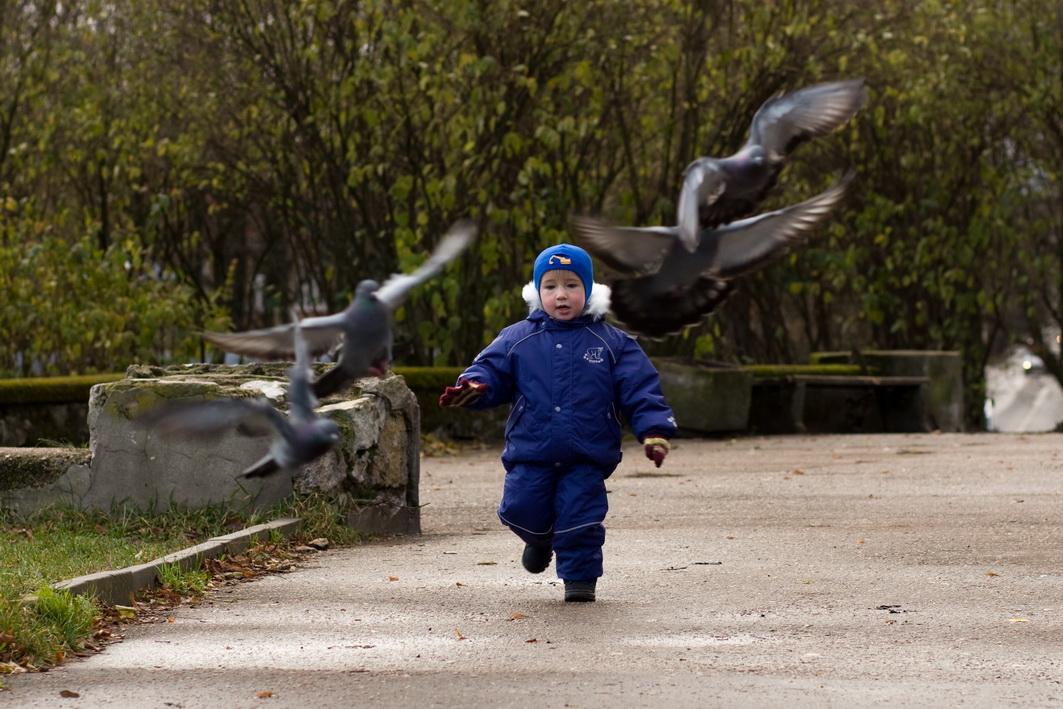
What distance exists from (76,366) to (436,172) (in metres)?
4.36

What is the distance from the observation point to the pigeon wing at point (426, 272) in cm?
385

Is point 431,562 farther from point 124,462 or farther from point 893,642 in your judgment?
point 893,642

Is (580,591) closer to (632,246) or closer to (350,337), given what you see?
(632,246)

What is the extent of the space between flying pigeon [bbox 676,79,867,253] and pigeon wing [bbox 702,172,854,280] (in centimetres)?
5

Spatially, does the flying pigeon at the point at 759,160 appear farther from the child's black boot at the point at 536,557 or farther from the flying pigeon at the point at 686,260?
the child's black boot at the point at 536,557

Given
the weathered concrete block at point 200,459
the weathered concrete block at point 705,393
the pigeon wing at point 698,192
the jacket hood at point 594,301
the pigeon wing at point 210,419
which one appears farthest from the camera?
the weathered concrete block at point 705,393

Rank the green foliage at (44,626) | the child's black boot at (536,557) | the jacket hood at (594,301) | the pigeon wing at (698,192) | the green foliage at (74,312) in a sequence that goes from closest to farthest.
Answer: the pigeon wing at (698,192), the green foliage at (44,626), the jacket hood at (594,301), the child's black boot at (536,557), the green foliage at (74,312)

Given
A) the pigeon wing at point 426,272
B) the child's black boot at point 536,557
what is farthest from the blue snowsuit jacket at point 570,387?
the pigeon wing at point 426,272

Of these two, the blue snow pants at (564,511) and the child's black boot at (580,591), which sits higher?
the blue snow pants at (564,511)

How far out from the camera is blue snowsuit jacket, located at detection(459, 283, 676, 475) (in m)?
6.42

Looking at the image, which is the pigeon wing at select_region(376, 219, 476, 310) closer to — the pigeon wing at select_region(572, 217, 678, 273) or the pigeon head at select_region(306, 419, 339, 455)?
the pigeon head at select_region(306, 419, 339, 455)

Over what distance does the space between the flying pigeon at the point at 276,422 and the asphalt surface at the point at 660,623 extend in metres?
1.22

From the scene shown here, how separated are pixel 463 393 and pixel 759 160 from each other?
1.87 meters

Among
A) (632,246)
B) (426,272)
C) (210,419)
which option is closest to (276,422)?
(210,419)
